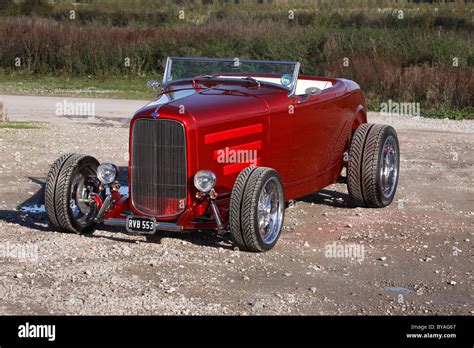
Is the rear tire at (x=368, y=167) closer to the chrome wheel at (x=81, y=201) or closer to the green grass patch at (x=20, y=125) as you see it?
the chrome wheel at (x=81, y=201)

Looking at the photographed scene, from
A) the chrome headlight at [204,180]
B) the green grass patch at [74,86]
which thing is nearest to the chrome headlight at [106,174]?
the chrome headlight at [204,180]

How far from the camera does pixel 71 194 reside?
984 centimetres

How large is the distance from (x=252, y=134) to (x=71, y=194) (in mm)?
1916

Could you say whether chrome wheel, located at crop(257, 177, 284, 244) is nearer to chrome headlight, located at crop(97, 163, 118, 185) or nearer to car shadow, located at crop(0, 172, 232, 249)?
car shadow, located at crop(0, 172, 232, 249)

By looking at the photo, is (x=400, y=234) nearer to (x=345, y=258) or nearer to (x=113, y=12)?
(x=345, y=258)

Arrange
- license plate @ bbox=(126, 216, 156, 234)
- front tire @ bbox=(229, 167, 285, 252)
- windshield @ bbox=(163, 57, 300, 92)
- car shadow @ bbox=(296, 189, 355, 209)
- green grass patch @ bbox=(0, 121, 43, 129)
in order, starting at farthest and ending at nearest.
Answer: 1. green grass patch @ bbox=(0, 121, 43, 129)
2. car shadow @ bbox=(296, 189, 355, 209)
3. windshield @ bbox=(163, 57, 300, 92)
4. license plate @ bbox=(126, 216, 156, 234)
5. front tire @ bbox=(229, 167, 285, 252)

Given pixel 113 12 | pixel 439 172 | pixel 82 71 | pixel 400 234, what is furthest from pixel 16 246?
pixel 113 12

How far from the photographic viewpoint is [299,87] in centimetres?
1211

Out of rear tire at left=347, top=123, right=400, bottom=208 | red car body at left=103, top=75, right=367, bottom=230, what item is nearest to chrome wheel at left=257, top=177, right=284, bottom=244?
red car body at left=103, top=75, right=367, bottom=230

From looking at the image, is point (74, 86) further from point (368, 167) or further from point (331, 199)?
point (368, 167)

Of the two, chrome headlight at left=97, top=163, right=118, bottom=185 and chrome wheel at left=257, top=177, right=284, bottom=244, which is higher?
chrome headlight at left=97, top=163, right=118, bottom=185

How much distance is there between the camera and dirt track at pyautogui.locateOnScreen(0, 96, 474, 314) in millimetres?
7789

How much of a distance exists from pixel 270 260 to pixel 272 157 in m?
1.42

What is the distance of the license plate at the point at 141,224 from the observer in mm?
9172
